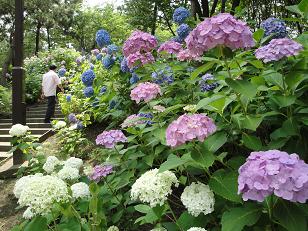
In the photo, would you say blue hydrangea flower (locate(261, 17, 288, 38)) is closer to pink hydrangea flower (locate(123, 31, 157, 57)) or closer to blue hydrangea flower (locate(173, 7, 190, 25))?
pink hydrangea flower (locate(123, 31, 157, 57))

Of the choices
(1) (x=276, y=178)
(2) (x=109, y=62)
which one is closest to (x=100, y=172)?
(2) (x=109, y=62)

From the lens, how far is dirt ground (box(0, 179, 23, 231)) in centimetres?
457

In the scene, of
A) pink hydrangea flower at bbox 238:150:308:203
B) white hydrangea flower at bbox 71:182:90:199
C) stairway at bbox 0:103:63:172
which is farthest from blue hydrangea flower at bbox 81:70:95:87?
pink hydrangea flower at bbox 238:150:308:203

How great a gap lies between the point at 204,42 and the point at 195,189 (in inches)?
31.3

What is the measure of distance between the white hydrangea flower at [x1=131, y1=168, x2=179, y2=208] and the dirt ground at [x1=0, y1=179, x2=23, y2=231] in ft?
9.62

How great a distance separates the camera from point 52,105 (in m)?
10.6

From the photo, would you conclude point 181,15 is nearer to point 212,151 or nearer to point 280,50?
point 280,50

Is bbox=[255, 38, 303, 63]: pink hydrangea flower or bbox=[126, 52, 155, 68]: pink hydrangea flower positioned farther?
bbox=[126, 52, 155, 68]: pink hydrangea flower

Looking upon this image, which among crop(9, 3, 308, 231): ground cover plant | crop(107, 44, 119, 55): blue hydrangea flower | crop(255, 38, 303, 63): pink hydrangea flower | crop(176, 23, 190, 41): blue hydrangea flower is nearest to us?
crop(9, 3, 308, 231): ground cover plant

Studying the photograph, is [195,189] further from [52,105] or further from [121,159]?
[52,105]

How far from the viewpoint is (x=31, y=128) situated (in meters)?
9.79

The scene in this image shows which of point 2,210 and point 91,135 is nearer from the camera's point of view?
point 2,210

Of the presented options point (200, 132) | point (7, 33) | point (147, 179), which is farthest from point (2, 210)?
point (7, 33)

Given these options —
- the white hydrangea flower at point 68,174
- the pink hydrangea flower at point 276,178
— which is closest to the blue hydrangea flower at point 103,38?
the white hydrangea flower at point 68,174
